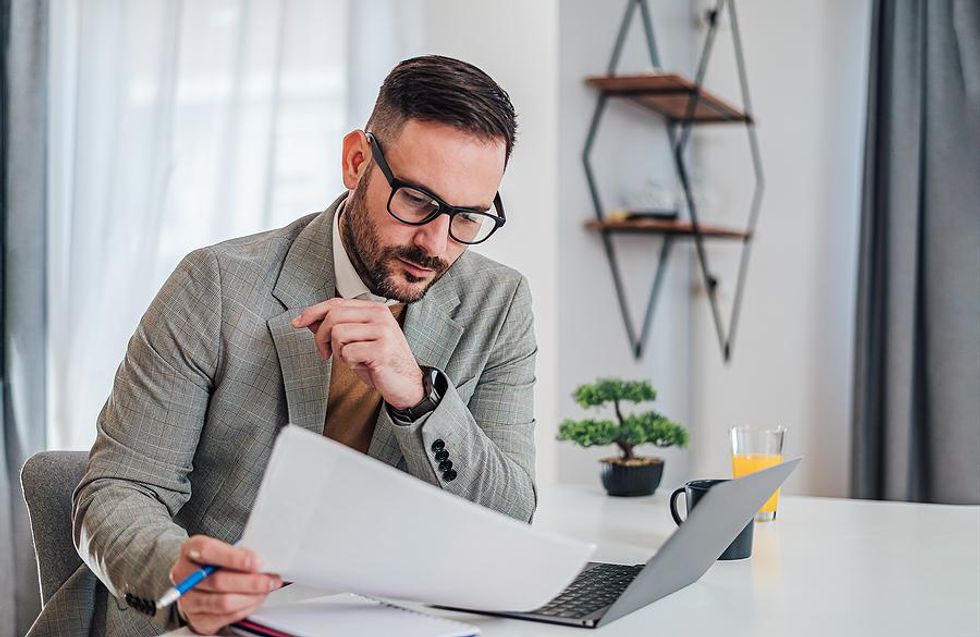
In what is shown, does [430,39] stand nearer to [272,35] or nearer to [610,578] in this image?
[272,35]

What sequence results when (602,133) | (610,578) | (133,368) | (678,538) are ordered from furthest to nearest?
(602,133), (133,368), (610,578), (678,538)

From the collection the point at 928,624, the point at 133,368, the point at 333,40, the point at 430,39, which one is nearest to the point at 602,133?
the point at 430,39

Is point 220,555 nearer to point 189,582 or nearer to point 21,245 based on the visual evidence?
point 189,582

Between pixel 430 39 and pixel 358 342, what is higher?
pixel 430 39

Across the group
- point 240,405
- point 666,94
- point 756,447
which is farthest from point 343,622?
point 666,94

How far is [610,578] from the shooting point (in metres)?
1.13

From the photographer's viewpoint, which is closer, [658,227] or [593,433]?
[593,433]

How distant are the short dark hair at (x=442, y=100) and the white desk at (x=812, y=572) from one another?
0.54 meters

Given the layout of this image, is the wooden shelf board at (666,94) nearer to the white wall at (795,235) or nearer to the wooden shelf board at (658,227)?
the white wall at (795,235)

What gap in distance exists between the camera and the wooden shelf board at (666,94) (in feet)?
9.37

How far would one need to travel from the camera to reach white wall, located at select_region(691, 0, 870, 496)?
340cm

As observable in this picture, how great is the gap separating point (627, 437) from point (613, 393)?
0.29 ft

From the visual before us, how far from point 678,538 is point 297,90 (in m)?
2.01

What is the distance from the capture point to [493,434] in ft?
4.81
